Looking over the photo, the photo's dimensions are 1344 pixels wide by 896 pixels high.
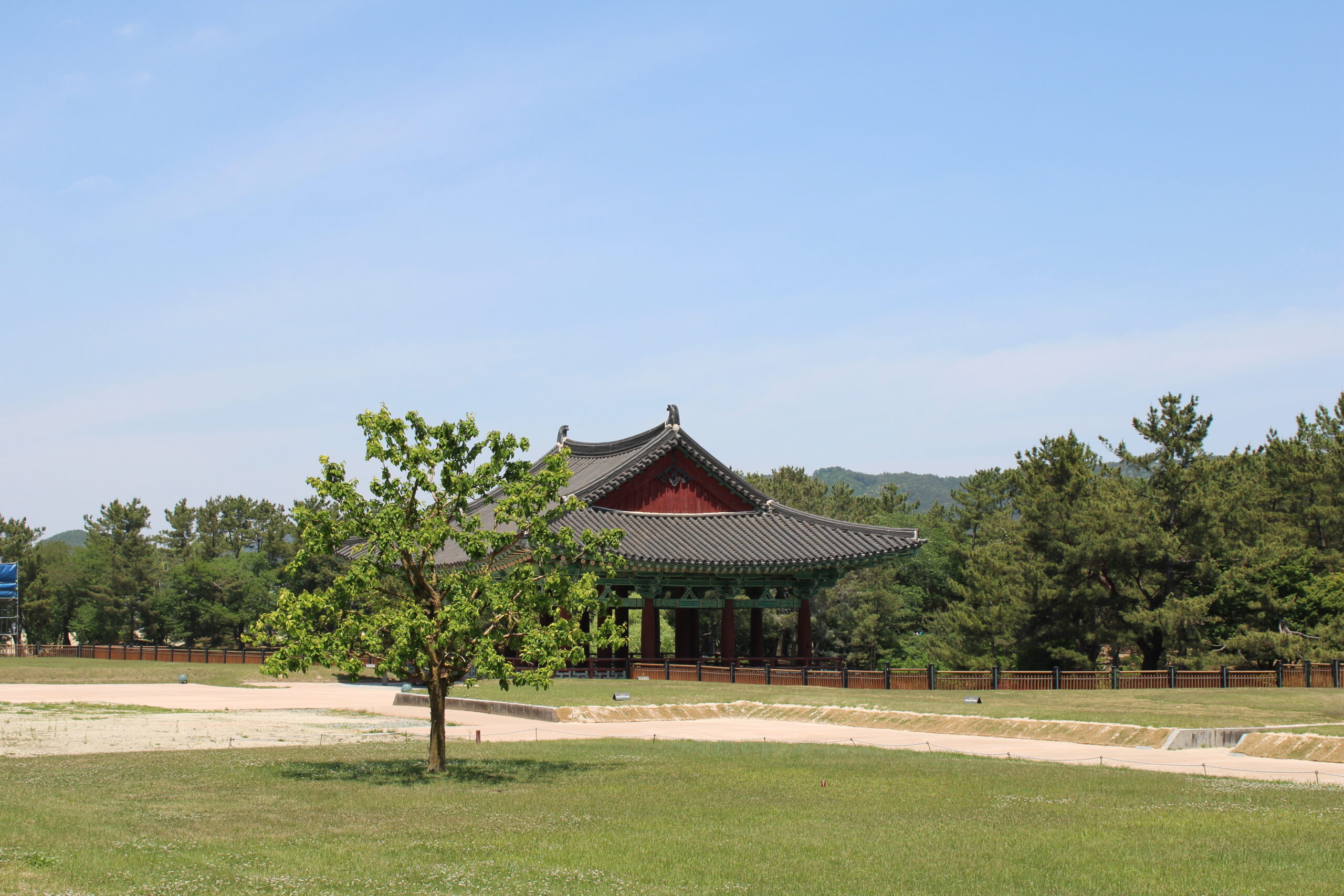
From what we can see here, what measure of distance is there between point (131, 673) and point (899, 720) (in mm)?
32570

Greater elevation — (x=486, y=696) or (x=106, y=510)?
(x=106, y=510)

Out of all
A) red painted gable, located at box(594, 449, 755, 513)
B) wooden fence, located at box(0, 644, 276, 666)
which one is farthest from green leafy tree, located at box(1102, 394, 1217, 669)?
wooden fence, located at box(0, 644, 276, 666)

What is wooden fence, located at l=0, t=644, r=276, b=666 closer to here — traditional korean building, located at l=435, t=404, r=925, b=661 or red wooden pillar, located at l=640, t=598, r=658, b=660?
traditional korean building, located at l=435, t=404, r=925, b=661

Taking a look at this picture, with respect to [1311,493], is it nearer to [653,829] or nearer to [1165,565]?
[1165,565]

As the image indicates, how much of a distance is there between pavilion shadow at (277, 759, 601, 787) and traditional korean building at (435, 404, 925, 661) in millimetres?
20480

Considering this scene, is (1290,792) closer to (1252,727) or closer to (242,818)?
(1252,727)

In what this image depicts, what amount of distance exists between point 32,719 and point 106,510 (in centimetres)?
7979

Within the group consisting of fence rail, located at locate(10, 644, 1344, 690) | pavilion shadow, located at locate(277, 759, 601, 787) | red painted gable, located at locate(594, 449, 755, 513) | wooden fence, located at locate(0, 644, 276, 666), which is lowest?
wooden fence, located at locate(0, 644, 276, 666)

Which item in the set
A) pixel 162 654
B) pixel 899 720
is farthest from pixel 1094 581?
pixel 162 654

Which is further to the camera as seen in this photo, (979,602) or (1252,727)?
(979,602)

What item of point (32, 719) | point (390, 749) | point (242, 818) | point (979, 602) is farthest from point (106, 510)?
point (242, 818)

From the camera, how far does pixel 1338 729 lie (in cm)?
2150

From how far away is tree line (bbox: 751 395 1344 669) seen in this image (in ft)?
147

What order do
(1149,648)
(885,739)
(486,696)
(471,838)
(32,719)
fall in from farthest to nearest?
(1149,648) < (486,696) < (32,719) < (885,739) < (471,838)
